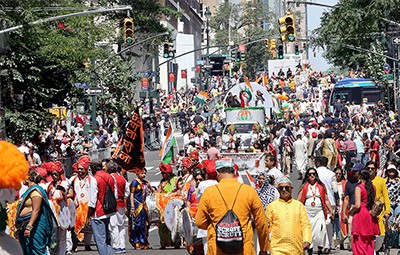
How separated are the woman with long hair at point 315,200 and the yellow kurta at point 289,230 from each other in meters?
4.10

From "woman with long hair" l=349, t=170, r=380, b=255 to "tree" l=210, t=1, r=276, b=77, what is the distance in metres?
129

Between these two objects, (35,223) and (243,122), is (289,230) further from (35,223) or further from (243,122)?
(243,122)

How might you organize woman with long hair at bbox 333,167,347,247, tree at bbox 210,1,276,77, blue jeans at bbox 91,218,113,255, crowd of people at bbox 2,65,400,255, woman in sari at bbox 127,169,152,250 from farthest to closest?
tree at bbox 210,1,276,77 < woman in sari at bbox 127,169,152,250 < woman with long hair at bbox 333,167,347,247 < blue jeans at bbox 91,218,113,255 < crowd of people at bbox 2,65,400,255

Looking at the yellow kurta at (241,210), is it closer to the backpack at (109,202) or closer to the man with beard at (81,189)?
the backpack at (109,202)

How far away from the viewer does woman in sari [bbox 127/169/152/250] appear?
21.1 meters

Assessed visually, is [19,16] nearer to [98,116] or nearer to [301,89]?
[98,116]

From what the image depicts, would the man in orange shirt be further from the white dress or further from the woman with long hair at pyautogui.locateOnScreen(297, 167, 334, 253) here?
the white dress

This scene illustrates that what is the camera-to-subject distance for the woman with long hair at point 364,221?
15.6 metres

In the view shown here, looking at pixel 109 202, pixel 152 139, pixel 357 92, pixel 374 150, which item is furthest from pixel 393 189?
pixel 357 92

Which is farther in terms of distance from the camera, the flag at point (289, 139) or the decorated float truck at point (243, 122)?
the decorated float truck at point (243, 122)

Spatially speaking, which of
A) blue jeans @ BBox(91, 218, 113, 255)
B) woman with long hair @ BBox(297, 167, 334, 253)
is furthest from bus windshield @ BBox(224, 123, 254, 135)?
woman with long hair @ BBox(297, 167, 334, 253)

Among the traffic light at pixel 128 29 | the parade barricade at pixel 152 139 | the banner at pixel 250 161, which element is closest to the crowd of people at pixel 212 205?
the banner at pixel 250 161

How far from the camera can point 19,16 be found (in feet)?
118

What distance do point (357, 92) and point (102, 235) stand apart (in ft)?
175
